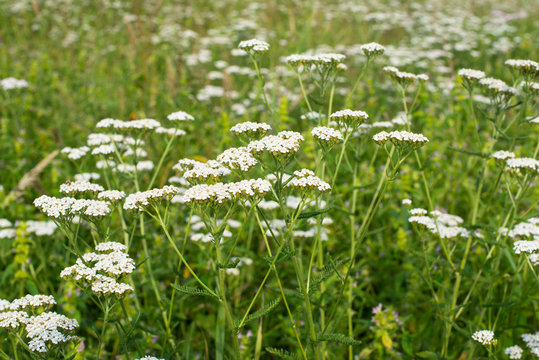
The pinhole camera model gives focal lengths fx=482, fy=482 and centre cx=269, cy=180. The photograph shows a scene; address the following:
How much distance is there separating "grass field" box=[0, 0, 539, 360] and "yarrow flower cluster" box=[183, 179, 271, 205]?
0.04ft

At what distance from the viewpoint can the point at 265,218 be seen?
250cm

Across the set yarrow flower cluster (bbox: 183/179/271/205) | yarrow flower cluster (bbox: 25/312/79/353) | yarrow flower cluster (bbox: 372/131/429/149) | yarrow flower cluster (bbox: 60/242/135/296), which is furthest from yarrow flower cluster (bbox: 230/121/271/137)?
yarrow flower cluster (bbox: 25/312/79/353)

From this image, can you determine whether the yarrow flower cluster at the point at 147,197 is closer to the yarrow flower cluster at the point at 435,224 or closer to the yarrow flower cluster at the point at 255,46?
the yarrow flower cluster at the point at 255,46

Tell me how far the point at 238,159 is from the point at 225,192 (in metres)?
0.19

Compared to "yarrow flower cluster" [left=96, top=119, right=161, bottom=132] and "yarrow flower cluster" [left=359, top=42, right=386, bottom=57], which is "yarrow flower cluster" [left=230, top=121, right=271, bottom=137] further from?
"yarrow flower cluster" [left=359, top=42, right=386, bottom=57]

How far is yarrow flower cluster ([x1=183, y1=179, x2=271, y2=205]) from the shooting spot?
2.40 meters

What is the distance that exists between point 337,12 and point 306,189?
10.3 meters

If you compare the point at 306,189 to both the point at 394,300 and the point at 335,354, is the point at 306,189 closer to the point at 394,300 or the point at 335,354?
the point at 335,354

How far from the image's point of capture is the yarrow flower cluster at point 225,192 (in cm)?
240

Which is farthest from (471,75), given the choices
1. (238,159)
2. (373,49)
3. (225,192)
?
(225,192)

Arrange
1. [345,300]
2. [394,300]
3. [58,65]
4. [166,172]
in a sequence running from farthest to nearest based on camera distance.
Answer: [58,65] → [166,172] → [394,300] → [345,300]

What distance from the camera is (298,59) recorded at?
3.37 meters

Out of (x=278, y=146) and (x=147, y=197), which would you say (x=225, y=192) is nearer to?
(x=278, y=146)

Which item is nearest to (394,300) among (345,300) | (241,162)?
(345,300)
